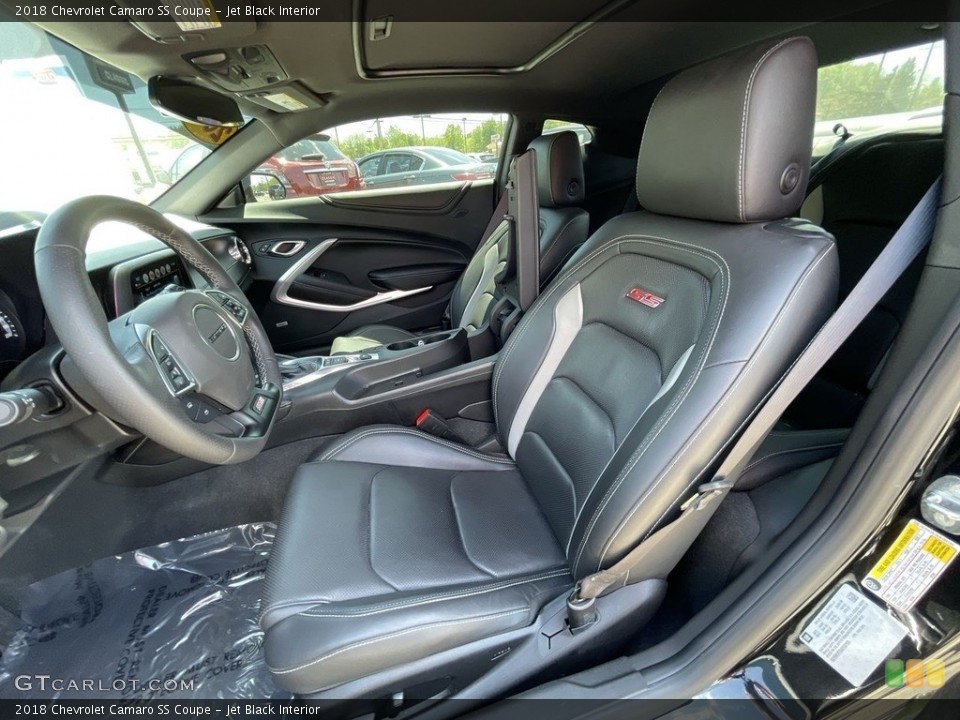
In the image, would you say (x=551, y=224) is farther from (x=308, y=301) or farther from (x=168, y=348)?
(x=168, y=348)

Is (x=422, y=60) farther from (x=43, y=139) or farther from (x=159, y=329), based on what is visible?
(x=159, y=329)

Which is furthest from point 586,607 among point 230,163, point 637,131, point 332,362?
point 637,131

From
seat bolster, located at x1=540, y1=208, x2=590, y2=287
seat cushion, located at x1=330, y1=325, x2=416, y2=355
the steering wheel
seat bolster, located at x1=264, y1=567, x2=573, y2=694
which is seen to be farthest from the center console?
seat bolster, located at x1=264, y1=567, x2=573, y2=694

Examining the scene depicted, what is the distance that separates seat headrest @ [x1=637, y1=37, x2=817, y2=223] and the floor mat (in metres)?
1.34

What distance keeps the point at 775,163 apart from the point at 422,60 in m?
1.28

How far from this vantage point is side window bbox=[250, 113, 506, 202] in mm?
2051

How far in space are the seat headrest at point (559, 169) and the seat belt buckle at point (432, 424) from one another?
0.89 meters

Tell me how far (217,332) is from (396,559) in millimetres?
559

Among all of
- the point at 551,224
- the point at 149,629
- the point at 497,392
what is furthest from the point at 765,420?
the point at 149,629

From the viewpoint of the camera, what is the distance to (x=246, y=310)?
1125mm

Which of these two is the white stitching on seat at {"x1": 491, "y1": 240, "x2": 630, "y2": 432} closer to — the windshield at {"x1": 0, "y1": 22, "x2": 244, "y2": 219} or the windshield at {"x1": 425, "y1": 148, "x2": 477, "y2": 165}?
the windshield at {"x1": 0, "y1": 22, "x2": 244, "y2": 219}

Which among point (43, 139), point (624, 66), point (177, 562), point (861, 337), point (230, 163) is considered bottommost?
point (177, 562)

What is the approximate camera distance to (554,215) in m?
1.78

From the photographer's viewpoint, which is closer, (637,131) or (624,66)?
(624,66)
